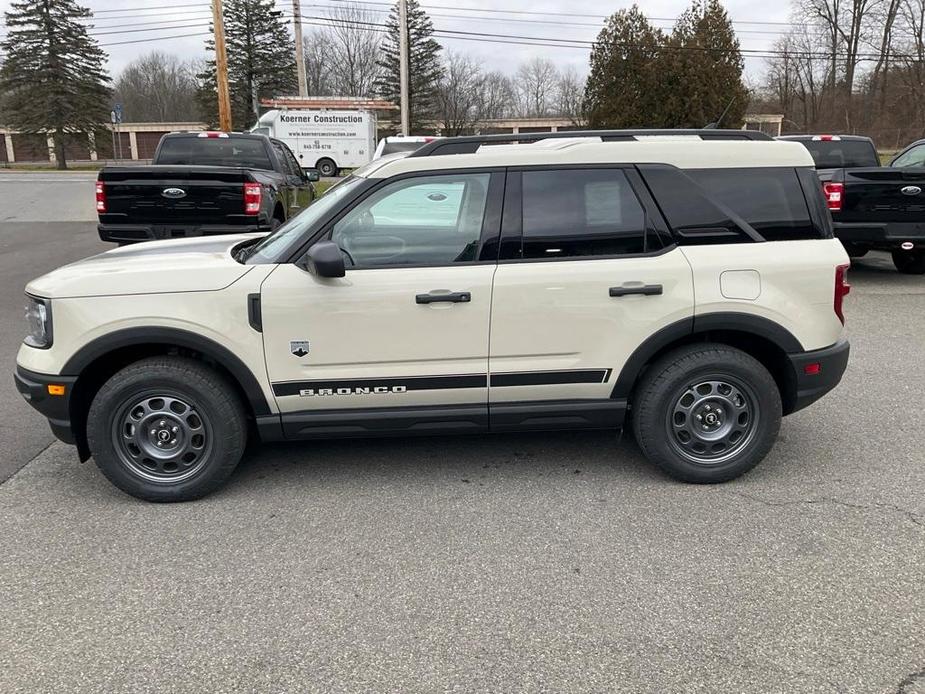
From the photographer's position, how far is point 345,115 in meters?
31.9

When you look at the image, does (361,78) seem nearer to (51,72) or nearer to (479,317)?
(51,72)

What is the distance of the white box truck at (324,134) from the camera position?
31719mm

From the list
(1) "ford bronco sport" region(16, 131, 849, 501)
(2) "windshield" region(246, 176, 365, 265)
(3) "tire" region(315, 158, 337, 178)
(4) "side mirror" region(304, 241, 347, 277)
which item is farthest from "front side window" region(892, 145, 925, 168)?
(3) "tire" region(315, 158, 337, 178)

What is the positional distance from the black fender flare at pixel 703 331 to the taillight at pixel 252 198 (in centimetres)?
602

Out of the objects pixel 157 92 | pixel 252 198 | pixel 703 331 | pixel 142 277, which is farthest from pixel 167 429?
pixel 157 92

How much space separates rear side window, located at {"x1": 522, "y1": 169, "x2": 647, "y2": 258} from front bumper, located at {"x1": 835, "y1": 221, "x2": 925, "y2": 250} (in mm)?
6368

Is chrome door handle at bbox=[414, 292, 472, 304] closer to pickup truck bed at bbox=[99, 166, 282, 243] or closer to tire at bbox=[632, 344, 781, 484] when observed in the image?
tire at bbox=[632, 344, 781, 484]

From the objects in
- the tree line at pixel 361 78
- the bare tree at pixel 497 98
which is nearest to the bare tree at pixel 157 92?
the tree line at pixel 361 78

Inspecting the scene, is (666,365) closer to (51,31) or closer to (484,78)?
(51,31)

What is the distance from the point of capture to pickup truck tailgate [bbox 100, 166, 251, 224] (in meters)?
8.40

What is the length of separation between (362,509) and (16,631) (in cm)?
157

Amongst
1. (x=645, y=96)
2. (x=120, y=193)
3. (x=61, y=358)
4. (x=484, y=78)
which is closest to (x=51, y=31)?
(x=484, y=78)

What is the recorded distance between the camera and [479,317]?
376cm

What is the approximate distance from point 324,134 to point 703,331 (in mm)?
30337
